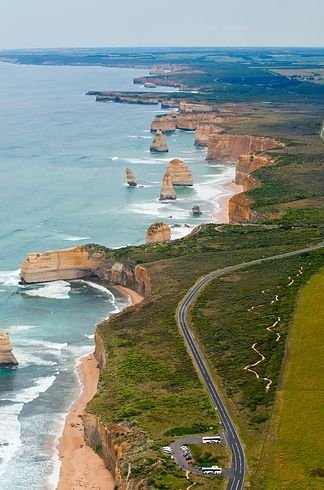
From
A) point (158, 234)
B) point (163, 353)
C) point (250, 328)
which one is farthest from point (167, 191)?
point (163, 353)

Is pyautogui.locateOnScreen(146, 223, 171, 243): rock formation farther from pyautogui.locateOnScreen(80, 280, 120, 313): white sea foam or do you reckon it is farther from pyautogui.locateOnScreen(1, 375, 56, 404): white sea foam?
pyautogui.locateOnScreen(1, 375, 56, 404): white sea foam

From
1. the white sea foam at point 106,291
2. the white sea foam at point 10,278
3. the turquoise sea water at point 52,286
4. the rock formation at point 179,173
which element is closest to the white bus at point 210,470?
the turquoise sea water at point 52,286

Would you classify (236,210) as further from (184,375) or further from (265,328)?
(184,375)

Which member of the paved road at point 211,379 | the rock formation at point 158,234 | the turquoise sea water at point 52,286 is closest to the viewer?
the paved road at point 211,379

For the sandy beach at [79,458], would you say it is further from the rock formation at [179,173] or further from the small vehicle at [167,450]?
the rock formation at [179,173]

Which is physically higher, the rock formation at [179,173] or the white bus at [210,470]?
the white bus at [210,470]

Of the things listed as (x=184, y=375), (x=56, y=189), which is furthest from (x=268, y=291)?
(x=56, y=189)

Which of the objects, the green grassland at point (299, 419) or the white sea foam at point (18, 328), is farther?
the white sea foam at point (18, 328)
